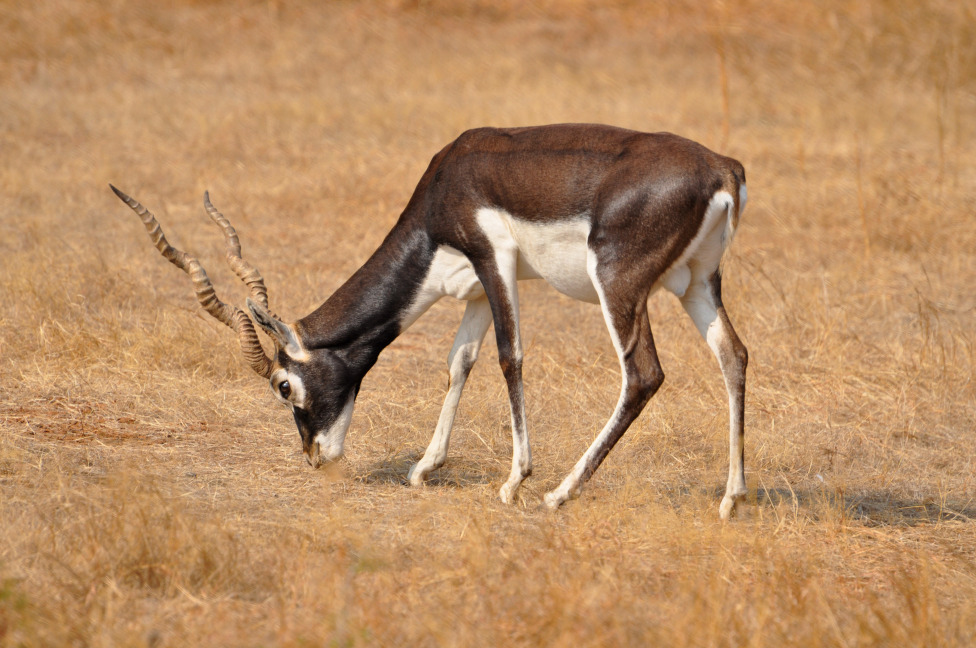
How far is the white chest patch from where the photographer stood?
206 inches

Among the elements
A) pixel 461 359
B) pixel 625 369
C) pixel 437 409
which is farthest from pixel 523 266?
pixel 437 409

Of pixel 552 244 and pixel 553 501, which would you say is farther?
pixel 552 244

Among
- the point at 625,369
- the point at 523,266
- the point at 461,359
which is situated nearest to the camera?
the point at 625,369

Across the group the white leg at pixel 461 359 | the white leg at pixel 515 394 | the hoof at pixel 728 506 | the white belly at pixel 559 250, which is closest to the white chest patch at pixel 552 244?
the white belly at pixel 559 250

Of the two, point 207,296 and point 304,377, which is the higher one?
point 207,296

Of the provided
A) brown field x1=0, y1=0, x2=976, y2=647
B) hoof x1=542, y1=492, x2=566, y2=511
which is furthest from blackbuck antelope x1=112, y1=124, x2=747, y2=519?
brown field x1=0, y1=0, x2=976, y2=647

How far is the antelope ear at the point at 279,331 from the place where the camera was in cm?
534

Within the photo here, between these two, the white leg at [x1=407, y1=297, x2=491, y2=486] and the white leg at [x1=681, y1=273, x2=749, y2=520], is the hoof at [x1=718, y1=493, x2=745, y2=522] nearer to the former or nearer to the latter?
the white leg at [x1=681, y1=273, x2=749, y2=520]

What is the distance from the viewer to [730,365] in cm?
532

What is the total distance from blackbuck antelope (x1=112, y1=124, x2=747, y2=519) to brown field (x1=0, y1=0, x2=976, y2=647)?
1.55 ft

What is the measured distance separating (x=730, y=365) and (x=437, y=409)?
83.8 inches

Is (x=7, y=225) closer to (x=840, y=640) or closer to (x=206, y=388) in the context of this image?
(x=206, y=388)

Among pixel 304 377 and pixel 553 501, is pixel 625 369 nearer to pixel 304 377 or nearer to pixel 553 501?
pixel 553 501

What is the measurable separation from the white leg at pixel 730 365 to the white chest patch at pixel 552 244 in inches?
22.7
